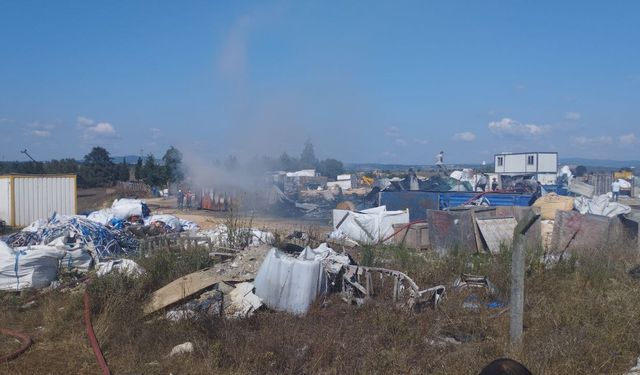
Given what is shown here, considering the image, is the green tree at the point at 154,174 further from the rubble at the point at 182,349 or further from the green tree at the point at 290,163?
the rubble at the point at 182,349

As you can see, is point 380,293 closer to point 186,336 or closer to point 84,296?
point 186,336

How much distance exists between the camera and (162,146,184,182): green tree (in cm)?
A: 4141

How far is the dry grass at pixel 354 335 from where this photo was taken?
544 centimetres

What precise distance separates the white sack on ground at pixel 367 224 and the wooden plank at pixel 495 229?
361 centimetres

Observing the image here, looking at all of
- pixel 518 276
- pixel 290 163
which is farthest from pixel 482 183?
pixel 290 163

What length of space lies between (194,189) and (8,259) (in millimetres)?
24045

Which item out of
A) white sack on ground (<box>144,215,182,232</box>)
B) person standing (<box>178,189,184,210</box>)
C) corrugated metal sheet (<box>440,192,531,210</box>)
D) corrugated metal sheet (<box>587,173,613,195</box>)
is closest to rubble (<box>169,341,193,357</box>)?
white sack on ground (<box>144,215,182,232</box>)

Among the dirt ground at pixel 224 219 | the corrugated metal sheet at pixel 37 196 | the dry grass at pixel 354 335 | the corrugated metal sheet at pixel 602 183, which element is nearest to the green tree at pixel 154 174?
the dirt ground at pixel 224 219

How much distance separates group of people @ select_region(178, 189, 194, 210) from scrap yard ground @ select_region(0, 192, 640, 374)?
81.1ft

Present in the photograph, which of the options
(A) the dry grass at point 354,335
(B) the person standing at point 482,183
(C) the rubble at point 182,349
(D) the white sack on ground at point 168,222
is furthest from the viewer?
(B) the person standing at point 482,183

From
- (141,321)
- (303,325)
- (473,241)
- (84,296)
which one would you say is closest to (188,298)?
(141,321)

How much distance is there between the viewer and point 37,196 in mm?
20359

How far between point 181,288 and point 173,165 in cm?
3979

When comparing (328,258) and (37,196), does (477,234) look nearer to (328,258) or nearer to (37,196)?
(328,258)
